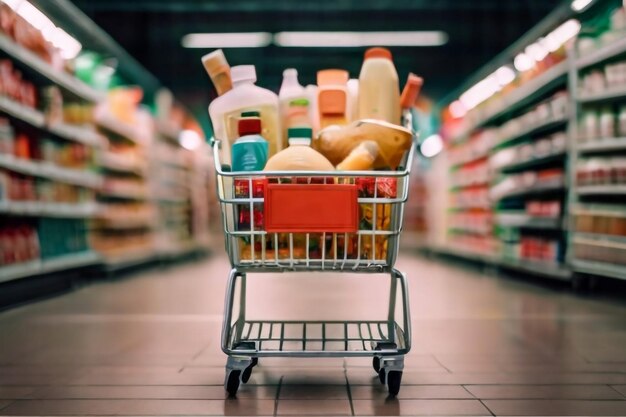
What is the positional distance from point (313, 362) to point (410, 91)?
1136 mm

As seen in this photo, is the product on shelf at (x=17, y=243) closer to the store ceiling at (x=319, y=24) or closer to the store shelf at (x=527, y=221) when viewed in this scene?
the store shelf at (x=527, y=221)

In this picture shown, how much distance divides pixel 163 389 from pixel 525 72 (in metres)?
5.19

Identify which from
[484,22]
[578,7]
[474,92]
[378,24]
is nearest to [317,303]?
[578,7]

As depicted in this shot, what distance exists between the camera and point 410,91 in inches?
79.9

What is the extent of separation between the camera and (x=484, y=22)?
10.8 meters

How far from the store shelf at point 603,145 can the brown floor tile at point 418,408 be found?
325 cm

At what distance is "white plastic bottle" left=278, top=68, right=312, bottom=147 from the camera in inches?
78.0

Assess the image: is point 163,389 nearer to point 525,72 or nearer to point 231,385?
point 231,385

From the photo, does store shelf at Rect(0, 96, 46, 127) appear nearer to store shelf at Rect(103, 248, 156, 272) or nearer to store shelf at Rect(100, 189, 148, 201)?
store shelf at Rect(100, 189, 148, 201)

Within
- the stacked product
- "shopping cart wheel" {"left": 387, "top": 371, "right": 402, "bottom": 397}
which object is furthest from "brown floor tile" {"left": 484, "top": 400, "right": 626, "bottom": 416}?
the stacked product

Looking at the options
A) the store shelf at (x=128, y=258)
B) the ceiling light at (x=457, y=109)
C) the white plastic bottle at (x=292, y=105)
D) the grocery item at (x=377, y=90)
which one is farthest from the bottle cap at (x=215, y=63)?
the ceiling light at (x=457, y=109)

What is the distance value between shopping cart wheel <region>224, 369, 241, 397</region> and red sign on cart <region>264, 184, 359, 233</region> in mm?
493

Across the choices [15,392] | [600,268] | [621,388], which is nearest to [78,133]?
[15,392]

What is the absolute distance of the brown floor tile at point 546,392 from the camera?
1890 millimetres
